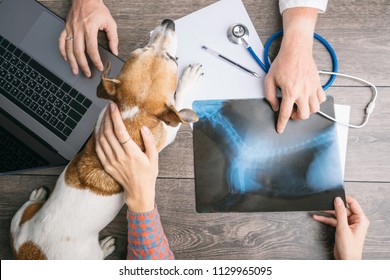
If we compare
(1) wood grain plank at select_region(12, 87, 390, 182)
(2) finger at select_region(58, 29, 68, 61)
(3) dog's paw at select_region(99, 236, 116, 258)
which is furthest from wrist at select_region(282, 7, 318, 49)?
(3) dog's paw at select_region(99, 236, 116, 258)

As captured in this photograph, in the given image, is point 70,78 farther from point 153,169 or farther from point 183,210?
point 183,210

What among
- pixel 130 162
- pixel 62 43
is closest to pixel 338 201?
pixel 130 162

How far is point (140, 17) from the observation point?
129 centimetres

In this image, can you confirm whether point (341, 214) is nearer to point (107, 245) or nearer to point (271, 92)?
point (271, 92)

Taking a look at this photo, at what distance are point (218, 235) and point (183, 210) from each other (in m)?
0.14

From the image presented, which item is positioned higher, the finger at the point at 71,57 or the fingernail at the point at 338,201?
the finger at the point at 71,57

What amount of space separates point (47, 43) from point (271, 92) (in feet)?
2.45

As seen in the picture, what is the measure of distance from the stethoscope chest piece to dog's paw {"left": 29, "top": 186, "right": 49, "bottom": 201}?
2.61 ft

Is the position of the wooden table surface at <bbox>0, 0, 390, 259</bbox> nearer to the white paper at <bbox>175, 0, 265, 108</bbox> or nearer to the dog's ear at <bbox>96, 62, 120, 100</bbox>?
the white paper at <bbox>175, 0, 265, 108</bbox>

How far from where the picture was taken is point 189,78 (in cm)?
122

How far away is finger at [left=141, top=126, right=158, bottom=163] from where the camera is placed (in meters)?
1.07

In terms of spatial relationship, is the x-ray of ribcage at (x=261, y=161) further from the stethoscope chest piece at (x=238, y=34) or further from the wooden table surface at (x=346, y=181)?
the stethoscope chest piece at (x=238, y=34)

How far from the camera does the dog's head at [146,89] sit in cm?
104

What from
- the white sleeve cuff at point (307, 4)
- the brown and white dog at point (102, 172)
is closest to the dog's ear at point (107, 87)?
the brown and white dog at point (102, 172)
